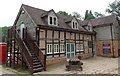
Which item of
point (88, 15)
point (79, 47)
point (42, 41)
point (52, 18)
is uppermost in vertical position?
point (88, 15)

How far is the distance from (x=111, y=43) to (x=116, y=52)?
5.85 feet

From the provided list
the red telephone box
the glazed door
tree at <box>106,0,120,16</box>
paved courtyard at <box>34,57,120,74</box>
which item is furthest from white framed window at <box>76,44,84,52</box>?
tree at <box>106,0,120,16</box>

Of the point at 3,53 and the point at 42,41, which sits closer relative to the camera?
the point at 42,41

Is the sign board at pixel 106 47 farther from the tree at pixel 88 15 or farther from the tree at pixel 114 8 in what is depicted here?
the tree at pixel 88 15

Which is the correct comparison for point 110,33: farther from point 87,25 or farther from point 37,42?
point 37,42

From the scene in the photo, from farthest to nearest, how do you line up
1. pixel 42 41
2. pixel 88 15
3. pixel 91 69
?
1. pixel 88 15
2. pixel 42 41
3. pixel 91 69

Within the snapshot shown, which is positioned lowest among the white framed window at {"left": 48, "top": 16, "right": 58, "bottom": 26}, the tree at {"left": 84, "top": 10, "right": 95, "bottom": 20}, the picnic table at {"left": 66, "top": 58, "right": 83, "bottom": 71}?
the picnic table at {"left": 66, "top": 58, "right": 83, "bottom": 71}

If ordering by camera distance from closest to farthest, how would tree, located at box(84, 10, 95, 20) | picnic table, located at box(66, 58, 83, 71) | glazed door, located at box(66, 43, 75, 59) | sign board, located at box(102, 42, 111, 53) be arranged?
picnic table, located at box(66, 58, 83, 71)
glazed door, located at box(66, 43, 75, 59)
sign board, located at box(102, 42, 111, 53)
tree, located at box(84, 10, 95, 20)

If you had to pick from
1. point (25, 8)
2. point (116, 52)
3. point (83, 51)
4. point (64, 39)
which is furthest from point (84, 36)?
point (25, 8)

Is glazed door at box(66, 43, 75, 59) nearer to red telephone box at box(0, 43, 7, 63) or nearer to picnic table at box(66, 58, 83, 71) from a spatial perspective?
picnic table at box(66, 58, 83, 71)

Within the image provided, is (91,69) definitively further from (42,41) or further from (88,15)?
(88,15)

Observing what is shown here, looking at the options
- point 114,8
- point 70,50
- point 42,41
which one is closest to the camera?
point 42,41

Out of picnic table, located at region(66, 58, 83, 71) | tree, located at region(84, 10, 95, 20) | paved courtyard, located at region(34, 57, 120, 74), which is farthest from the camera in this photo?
tree, located at region(84, 10, 95, 20)

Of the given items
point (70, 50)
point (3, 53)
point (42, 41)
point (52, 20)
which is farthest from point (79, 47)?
point (3, 53)
